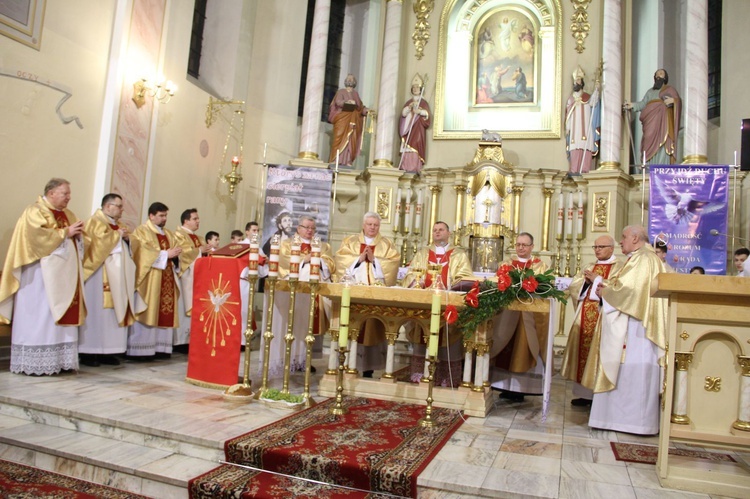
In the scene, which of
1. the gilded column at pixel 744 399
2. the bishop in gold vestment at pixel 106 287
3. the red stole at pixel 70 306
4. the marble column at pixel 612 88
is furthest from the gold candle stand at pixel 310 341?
the marble column at pixel 612 88

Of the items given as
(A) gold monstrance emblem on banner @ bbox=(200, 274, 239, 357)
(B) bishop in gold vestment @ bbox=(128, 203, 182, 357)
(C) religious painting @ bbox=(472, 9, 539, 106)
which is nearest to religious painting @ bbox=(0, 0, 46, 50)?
(B) bishop in gold vestment @ bbox=(128, 203, 182, 357)

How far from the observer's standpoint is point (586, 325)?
599cm

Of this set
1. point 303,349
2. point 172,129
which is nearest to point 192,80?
point 172,129

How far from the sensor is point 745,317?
3682mm

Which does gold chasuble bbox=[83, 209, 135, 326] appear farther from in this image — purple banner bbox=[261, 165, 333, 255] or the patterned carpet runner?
purple banner bbox=[261, 165, 333, 255]

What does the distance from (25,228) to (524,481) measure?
5.02 meters

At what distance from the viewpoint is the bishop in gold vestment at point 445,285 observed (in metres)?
6.12

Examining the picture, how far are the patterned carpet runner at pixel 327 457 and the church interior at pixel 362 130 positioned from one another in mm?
338

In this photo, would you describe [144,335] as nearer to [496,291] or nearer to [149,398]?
[149,398]

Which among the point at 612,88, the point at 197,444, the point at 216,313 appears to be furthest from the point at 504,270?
the point at 612,88

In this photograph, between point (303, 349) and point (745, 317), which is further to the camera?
point (303, 349)

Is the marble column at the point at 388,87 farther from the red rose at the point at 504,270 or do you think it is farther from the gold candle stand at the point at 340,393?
the gold candle stand at the point at 340,393

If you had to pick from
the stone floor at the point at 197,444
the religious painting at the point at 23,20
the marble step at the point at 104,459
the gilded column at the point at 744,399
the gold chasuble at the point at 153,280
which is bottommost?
the marble step at the point at 104,459

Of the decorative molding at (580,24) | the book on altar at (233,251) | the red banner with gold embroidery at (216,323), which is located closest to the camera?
the red banner with gold embroidery at (216,323)
